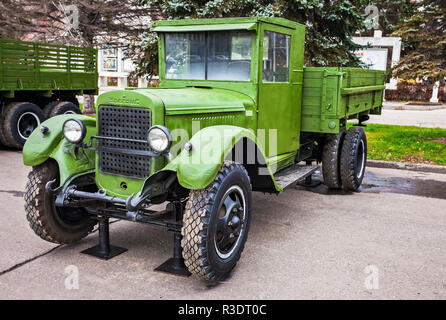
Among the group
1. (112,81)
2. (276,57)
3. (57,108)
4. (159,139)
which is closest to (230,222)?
(159,139)

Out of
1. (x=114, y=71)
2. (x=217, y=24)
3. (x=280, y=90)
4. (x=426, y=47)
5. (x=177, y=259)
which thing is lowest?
(x=177, y=259)

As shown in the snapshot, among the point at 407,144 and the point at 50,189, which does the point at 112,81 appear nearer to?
the point at 407,144

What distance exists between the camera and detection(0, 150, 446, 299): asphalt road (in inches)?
149

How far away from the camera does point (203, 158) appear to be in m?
3.74

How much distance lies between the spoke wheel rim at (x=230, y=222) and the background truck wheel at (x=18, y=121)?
7.84m

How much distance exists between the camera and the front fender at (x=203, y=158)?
3641 mm

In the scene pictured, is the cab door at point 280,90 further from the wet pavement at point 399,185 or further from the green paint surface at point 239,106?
the wet pavement at point 399,185

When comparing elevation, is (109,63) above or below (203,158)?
above

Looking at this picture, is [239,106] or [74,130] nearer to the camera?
[74,130]

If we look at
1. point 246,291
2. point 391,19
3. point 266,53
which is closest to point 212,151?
point 246,291

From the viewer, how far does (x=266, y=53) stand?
5.16 m

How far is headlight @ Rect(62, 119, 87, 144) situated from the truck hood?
61 cm

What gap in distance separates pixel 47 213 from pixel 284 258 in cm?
226
